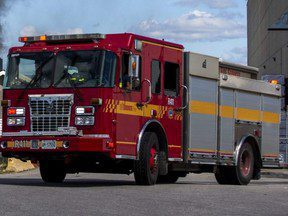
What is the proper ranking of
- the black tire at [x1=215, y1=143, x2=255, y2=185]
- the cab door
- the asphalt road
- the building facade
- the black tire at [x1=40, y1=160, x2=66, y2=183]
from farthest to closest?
the building facade → the black tire at [x1=215, y1=143, x2=255, y2=185] → the black tire at [x1=40, y1=160, x2=66, y2=183] → the cab door → the asphalt road

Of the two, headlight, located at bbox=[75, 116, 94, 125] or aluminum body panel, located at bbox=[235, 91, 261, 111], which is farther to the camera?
aluminum body panel, located at bbox=[235, 91, 261, 111]

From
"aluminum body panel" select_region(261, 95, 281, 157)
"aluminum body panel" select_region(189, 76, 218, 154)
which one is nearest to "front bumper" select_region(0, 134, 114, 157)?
"aluminum body panel" select_region(189, 76, 218, 154)

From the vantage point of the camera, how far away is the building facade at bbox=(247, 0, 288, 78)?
202 ft

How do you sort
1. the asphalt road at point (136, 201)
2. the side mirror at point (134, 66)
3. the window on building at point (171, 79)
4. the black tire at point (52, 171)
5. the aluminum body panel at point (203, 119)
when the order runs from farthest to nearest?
the aluminum body panel at point (203, 119) < the black tire at point (52, 171) < the window on building at point (171, 79) < the side mirror at point (134, 66) < the asphalt road at point (136, 201)

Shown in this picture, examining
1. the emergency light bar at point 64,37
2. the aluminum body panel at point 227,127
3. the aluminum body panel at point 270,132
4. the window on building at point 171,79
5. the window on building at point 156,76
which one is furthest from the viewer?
the aluminum body panel at point 270,132

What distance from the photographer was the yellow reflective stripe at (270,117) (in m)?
20.0

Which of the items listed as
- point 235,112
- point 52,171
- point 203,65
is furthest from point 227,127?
point 52,171

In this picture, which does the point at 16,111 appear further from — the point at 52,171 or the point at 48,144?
the point at 52,171

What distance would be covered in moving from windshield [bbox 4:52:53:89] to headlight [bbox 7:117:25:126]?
0.64 meters

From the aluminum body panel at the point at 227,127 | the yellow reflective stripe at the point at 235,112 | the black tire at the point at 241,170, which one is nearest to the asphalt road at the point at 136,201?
the yellow reflective stripe at the point at 235,112

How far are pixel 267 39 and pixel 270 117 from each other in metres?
53.7

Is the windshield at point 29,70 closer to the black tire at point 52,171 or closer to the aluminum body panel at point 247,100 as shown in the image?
the black tire at point 52,171

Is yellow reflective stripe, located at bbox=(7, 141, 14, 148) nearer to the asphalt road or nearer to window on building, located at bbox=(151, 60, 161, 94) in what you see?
the asphalt road

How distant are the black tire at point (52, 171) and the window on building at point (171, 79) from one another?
290 centimetres
